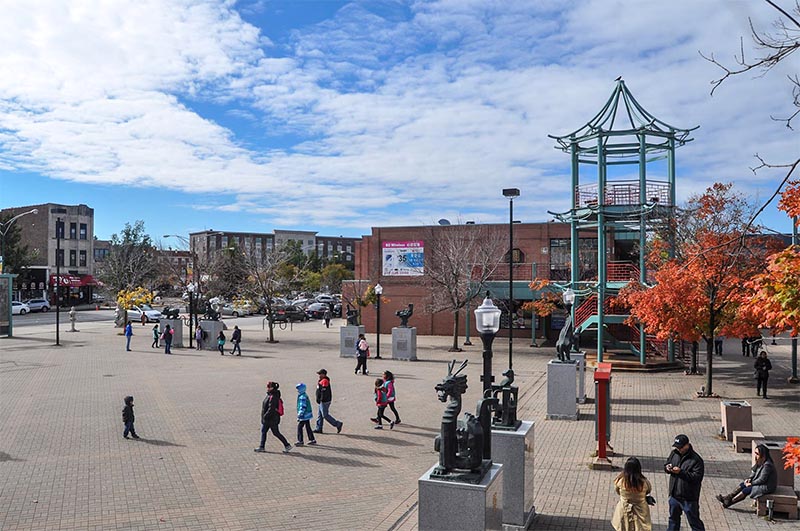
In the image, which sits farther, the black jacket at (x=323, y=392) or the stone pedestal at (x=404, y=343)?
the stone pedestal at (x=404, y=343)

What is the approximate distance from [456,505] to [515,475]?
7.41ft

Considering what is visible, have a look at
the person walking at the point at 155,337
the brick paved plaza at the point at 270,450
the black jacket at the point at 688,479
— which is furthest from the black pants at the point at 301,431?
the person walking at the point at 155,337

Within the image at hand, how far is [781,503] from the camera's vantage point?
9812 mm

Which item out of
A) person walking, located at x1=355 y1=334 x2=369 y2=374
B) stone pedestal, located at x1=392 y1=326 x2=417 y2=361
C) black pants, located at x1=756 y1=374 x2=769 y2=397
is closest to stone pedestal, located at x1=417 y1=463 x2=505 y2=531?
black pants, located at x1=756 y1=374 x2=769 y2=397

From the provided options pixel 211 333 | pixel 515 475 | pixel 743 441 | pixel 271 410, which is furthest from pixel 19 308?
pixel 743 441

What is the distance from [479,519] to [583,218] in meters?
23.5

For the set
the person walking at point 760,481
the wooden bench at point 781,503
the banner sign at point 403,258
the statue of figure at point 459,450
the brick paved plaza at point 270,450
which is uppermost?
the banner sign at point 403,258

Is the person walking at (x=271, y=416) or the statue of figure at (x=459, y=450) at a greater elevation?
the statue of figure at (x=459, y=450)

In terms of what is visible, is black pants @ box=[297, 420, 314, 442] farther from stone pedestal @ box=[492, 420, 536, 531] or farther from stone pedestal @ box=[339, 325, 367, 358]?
stone pedestal @ box=[339, 325, 367, 358]

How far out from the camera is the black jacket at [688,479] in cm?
866

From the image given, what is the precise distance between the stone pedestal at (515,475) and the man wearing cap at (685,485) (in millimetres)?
1961

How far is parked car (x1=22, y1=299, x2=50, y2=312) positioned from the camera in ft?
210

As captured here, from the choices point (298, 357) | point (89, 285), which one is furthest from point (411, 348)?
point (89, 285)

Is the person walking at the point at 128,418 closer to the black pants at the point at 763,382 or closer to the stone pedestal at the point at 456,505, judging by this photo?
the stone pedestal at the point at 456,505
